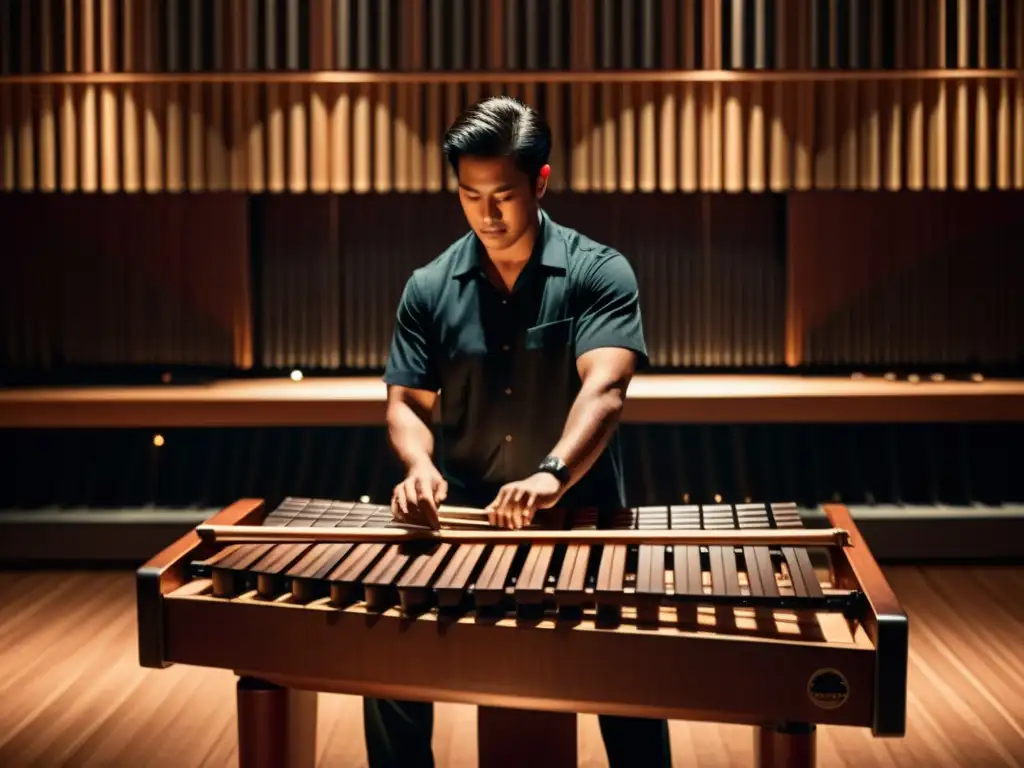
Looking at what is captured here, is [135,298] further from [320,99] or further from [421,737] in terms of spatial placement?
[421,737]

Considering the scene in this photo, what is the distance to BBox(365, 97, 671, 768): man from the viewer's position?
249 cm

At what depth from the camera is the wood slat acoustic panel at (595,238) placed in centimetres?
527

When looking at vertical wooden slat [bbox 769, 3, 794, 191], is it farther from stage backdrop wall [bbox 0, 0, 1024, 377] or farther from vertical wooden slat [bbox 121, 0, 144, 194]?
vertical wooden slat [bbox 121, 0, 144, 194]

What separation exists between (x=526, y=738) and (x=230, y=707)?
1.66 m

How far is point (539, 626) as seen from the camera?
192cm

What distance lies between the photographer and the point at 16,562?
17.0ft

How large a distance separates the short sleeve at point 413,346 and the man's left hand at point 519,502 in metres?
0.47

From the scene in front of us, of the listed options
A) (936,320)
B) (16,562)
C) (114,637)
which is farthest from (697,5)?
(16,562)

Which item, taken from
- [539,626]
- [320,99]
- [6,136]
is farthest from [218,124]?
[539,626]

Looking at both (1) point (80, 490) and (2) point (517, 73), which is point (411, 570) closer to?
(2) point (517, 73)

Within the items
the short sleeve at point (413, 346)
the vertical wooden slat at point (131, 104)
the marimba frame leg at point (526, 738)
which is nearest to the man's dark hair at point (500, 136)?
the short sleeve at point (413, 346)

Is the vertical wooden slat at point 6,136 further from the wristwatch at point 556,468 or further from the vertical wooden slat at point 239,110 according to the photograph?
the wristwatch at point 556,468

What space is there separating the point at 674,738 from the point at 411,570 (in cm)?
166

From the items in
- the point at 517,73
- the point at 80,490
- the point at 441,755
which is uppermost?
the point at 517,73
